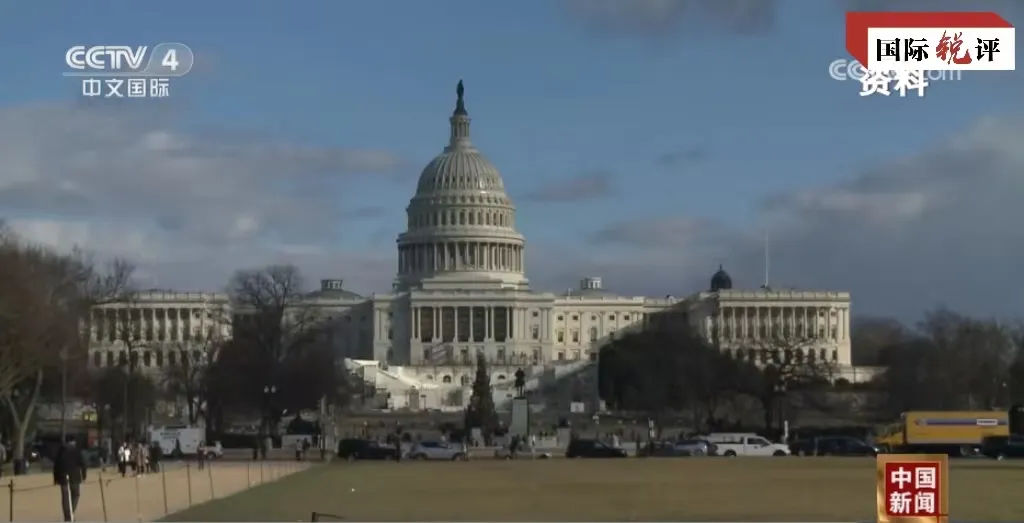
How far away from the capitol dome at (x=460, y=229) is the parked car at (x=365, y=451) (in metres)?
109

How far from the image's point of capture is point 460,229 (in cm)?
18238

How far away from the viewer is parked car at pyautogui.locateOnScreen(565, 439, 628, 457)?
69.1m

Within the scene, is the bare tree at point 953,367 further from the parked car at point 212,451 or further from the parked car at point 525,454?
the parked car at point 212,451

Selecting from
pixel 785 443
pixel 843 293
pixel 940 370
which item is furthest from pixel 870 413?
pixel 843 293

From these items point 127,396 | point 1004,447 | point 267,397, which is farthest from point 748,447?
point 127,396

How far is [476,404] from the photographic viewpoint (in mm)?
106688

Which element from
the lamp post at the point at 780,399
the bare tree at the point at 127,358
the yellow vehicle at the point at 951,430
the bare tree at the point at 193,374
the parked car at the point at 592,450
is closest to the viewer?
the parked car at the point at 592,450

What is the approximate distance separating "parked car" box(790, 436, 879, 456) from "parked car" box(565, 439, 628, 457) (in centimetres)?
713

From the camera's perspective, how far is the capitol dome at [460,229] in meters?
182

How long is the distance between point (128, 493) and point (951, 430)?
4154cm

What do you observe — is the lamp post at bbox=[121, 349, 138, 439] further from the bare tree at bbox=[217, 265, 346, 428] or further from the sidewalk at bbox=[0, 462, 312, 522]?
the sidewalk at bbox=[0, 462, 312, 522]

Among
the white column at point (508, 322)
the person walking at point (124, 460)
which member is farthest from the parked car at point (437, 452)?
the white column at point (508, 322)

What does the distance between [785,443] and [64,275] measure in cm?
3024

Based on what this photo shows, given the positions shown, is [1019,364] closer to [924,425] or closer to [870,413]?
[870,413]
